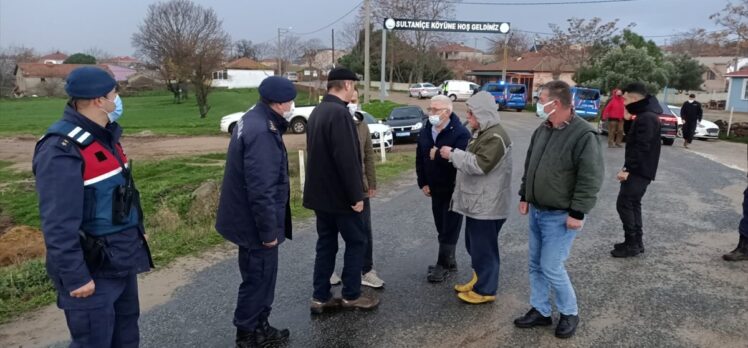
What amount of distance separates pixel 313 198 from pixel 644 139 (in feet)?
11.8

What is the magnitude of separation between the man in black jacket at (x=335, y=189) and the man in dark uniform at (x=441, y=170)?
85cm

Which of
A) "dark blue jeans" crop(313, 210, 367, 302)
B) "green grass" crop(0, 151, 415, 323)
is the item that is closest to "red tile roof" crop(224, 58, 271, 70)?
"green grass" crop(0, 151, 415, 323)

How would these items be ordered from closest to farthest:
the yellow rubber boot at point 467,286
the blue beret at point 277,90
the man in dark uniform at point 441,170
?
1. the blue beret at point 277,90
2. the yellow rubber boot at point 467,286
3. the man in dark uniform at point 441,170

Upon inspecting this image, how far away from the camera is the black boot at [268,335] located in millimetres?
3654

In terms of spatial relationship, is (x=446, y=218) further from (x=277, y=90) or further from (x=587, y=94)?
(x=587, y=94)

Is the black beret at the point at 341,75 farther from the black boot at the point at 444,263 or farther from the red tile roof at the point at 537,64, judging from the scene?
the red tile roof at the point at 537,64

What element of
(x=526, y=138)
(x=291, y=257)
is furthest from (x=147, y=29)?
(x=291, y=257)

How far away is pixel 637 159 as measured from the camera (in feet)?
17.9

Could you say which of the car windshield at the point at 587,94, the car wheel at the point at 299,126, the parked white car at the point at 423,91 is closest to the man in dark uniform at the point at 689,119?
the car windshield at the point at 587,94

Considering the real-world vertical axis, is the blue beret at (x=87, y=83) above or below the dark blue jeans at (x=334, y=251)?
above

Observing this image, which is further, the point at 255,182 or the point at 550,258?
the point at 550,258

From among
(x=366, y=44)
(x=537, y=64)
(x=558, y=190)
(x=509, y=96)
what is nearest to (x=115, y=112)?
(x=558, y=190)

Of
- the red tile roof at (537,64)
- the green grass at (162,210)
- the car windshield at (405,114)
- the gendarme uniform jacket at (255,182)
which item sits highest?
the red tile roof at (537,64)

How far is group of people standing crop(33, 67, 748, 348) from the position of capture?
8.36 feet
